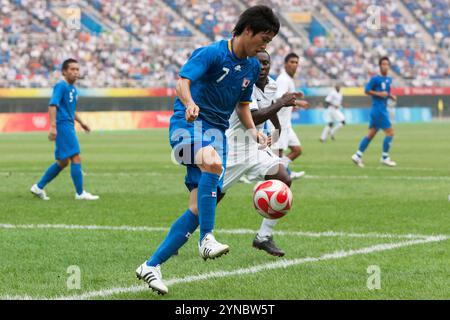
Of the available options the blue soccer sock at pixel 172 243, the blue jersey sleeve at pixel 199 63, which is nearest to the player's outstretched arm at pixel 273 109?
the blue jersey sleeve at pixel 199 63

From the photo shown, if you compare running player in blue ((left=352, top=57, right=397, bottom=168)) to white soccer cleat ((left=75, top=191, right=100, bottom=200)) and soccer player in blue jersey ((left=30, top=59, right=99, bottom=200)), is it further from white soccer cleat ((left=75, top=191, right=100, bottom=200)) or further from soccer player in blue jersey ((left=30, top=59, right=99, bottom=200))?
soccer player in blue jersey ((left=30, top=59, right=99, bottom=200))

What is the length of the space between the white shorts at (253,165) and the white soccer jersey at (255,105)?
0.16 m

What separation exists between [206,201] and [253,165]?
2.28m

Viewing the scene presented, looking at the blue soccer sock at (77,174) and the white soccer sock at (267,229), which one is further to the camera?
the blue soccer sock at (77,174)

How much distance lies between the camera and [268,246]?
8.22 meters

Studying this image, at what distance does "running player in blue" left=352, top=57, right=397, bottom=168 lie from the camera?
2105cm

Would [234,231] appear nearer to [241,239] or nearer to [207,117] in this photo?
[241,239]

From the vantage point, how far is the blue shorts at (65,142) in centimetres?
1366

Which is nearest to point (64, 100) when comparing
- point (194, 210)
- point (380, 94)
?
point (194, 210)

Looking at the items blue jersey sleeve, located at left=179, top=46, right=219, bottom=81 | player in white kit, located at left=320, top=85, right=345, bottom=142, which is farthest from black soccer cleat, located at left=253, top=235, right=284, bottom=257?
player in white kit, located at left=320, top=85, right=345, bottom=142

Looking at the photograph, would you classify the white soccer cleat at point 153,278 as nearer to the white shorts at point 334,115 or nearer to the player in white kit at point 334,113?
the player in white kit at point 334,113

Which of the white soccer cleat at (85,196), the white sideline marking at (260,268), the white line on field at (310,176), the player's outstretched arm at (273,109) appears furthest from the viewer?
the white line on field at (310,176)

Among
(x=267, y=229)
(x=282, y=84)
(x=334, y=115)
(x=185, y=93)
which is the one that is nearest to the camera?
(x=185, y=93)

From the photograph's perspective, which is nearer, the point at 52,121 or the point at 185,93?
the point at 185,93
